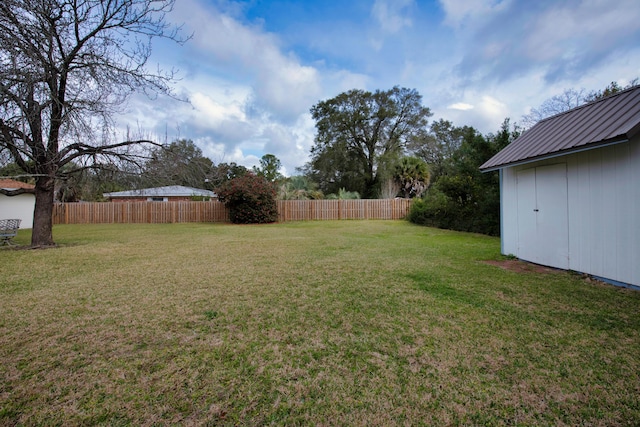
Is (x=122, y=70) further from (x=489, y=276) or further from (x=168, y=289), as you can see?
(x=489, y=276)

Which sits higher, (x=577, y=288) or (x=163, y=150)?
(x=163, y=150)

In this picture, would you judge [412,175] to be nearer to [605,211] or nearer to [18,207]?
[605,211]

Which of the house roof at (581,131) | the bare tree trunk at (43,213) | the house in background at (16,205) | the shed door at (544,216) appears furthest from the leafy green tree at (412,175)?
the house in background at (16,205)

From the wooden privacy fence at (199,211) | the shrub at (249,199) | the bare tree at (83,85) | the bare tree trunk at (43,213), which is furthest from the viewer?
the wooden privacy fence at (199,211)

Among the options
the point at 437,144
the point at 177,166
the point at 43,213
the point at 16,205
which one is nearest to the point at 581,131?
the point at 177,166

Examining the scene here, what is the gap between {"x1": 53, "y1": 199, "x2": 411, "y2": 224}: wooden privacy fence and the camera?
19172 millimetres

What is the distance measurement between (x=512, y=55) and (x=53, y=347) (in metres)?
15.7

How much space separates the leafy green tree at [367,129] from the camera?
28.5 m

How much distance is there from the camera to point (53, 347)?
104 inches

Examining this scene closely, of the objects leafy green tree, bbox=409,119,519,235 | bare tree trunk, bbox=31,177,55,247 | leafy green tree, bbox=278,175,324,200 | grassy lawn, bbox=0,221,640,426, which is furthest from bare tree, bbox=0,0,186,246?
leafy green tree, bbox=278,175,324,200

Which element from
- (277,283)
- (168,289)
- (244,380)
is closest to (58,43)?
(168,289)

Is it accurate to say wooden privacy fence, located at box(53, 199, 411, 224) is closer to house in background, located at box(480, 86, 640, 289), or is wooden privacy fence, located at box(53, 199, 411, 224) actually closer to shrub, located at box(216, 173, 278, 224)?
shrub, located at box(216, 173, 278, 224)

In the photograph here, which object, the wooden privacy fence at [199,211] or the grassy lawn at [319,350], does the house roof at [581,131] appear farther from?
the wooden privacy fence at [199,211]

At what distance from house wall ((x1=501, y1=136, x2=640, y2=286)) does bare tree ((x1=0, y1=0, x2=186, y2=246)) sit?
9.48 metres
